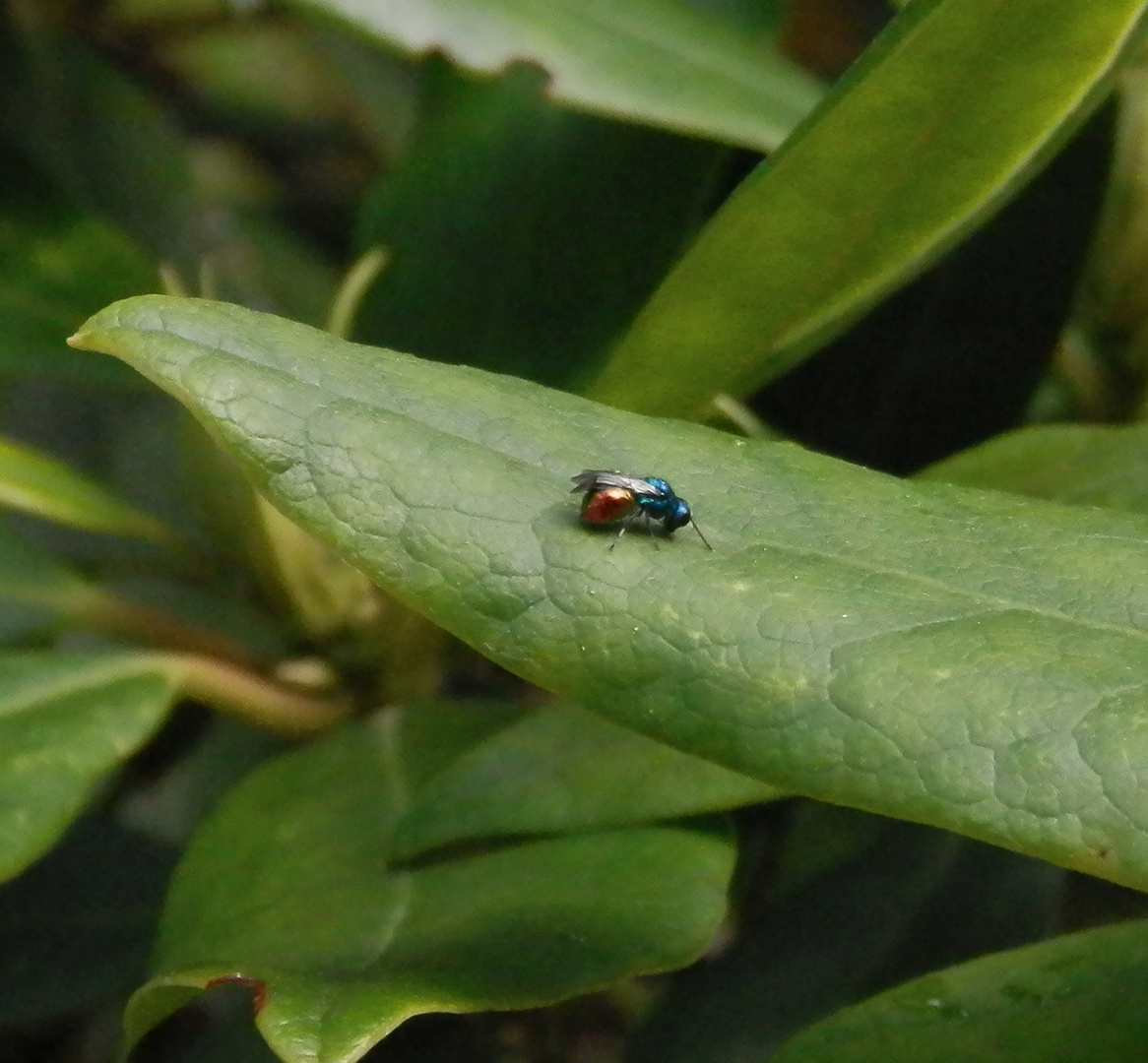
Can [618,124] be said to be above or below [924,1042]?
above

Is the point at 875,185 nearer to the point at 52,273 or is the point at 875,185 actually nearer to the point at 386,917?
the point at 386,917

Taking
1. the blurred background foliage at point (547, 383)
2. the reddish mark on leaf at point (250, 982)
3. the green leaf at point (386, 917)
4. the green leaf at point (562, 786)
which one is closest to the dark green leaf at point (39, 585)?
the blurred background foliage at point (547, 383)

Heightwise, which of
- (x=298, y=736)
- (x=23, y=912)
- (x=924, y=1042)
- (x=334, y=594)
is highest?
(x=924, y=1042)

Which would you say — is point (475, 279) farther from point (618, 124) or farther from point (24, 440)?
point (24, 440)

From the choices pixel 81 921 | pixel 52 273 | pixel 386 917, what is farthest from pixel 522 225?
pixel 81 921

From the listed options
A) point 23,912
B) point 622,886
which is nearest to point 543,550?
point 622,886

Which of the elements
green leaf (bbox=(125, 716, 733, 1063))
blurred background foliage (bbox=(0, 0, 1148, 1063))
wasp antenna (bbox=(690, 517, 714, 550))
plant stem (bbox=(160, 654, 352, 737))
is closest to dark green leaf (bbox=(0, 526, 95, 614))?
blurred background foliage (bbox=(0, 0, 1148, 1063))
